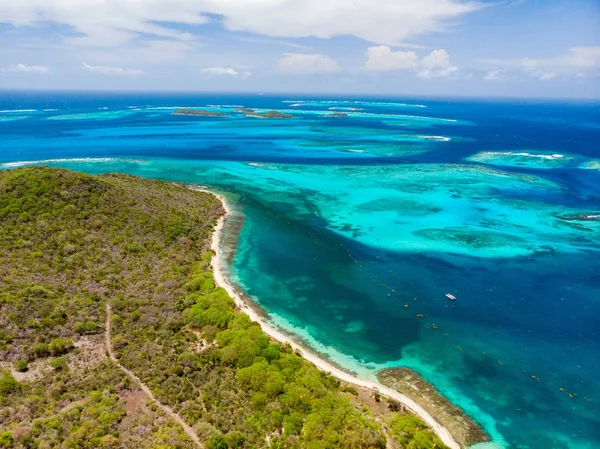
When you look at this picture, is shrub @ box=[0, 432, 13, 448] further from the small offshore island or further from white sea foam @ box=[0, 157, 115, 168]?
white sea foam @ box=[0, 157, 115, 168]

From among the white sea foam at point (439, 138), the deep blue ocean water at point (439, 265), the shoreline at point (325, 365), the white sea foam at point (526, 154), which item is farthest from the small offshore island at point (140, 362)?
the white sea foam at point (439, 138)

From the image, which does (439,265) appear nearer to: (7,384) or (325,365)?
(325,365)

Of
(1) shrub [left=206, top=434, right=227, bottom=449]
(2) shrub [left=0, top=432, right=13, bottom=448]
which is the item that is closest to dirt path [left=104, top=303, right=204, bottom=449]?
(1) shrub [left=206, top=434, right=227, bottom=449]

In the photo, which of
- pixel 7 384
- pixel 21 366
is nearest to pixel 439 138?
pixel 21 366

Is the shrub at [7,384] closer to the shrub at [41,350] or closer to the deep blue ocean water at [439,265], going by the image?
the shrub at [41,350]

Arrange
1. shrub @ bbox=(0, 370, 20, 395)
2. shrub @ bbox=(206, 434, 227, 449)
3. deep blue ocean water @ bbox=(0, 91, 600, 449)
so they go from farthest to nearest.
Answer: deep blue ocean water @ bbox=(0, 91, 600, 449) → shrub @ bbox=(0, 370, 20, 395) → shrub @ bbox=(206, 434, 227, 449)

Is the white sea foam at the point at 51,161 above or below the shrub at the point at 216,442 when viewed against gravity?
above
